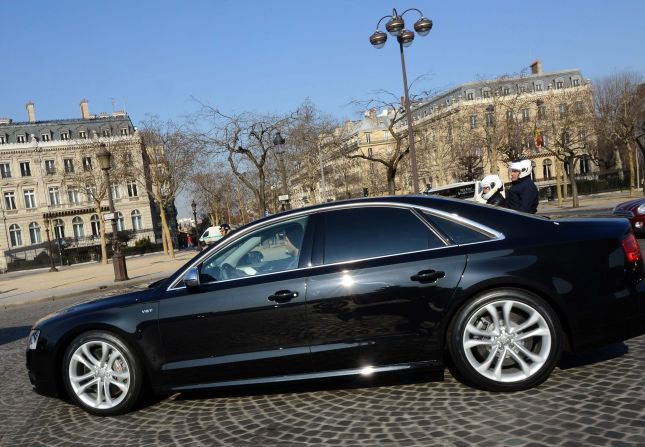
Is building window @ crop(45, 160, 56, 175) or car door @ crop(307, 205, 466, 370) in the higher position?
building window @ crop(45, 160, 56, 175)

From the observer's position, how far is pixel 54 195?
2739 inches

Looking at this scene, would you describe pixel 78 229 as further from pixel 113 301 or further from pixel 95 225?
pixel 113 301

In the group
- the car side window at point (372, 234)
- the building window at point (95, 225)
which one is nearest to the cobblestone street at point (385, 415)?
the car side window at point (372, 234)

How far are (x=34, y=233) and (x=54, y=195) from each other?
5.66 metres

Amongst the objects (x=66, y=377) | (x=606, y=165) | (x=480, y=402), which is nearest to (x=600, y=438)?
(x=480, y=402)

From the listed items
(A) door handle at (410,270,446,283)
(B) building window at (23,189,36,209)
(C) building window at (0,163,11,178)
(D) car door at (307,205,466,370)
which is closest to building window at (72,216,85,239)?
(B) building window at (23,189,36,209)

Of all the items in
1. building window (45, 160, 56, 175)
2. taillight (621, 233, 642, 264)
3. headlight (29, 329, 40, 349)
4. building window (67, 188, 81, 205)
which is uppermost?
building window (45, 160, 56, 175)

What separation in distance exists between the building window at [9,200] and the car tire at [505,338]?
76593mm

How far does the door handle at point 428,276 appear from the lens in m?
3.87

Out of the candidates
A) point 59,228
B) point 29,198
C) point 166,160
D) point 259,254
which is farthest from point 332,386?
point 29,198

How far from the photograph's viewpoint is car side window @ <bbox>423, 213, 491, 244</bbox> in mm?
4035

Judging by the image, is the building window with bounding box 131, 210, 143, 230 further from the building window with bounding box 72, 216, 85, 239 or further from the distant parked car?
the distant parked car

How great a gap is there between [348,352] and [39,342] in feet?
8.51

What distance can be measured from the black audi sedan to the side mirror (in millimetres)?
16
